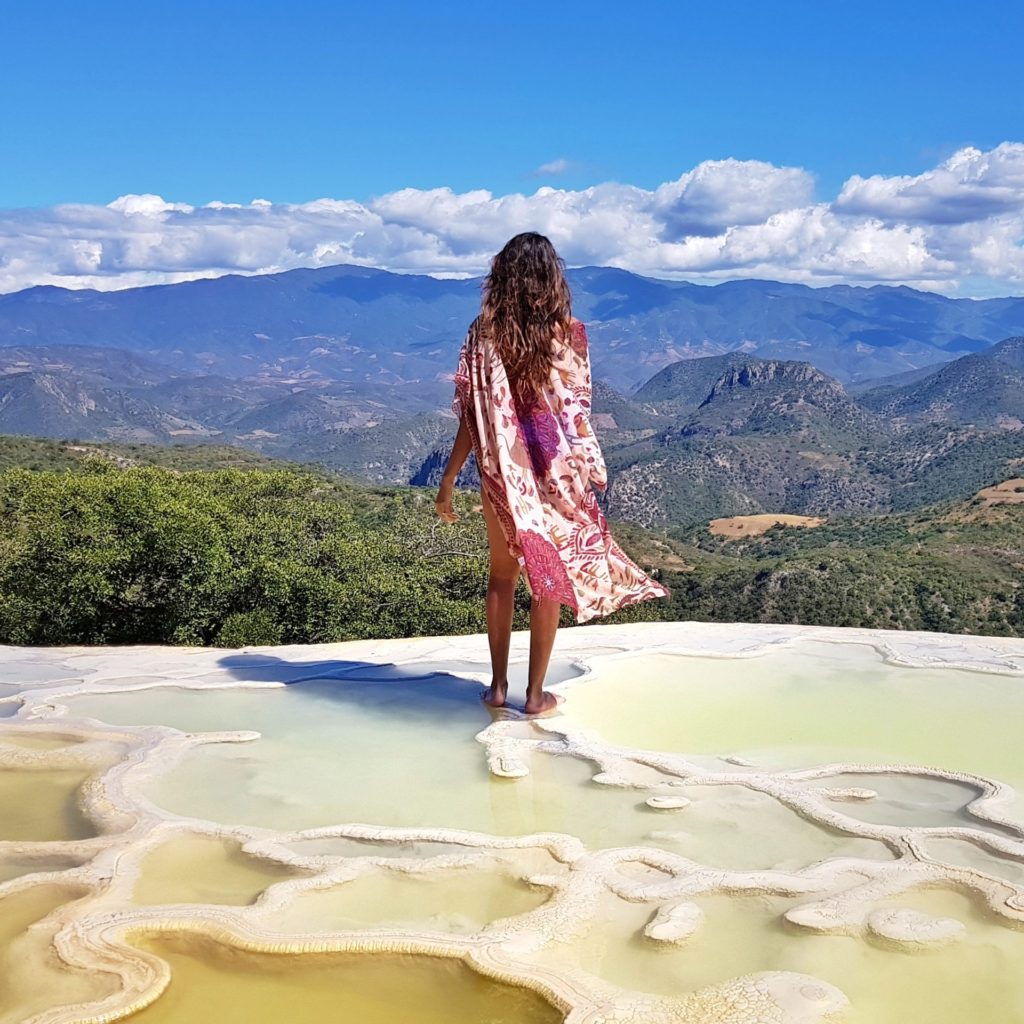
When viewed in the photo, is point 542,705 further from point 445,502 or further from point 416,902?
point 416,902

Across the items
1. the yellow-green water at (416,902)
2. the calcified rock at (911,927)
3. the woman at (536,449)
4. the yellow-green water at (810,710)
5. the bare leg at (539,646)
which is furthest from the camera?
the bare leg at (539,646)

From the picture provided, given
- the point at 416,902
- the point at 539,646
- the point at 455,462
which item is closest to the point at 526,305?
the point at 455,462

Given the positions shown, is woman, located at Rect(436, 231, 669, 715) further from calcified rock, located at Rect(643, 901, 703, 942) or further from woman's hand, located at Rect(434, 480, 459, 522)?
calcified rock, located at Rect(643, 901, 703, 942)

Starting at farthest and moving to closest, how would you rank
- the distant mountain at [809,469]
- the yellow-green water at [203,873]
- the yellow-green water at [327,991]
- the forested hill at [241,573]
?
the distant mountain at [809,469]
the forested hill at [241,573]
the yellow-green water at [203,873]
the yellow-green water at [327,991]

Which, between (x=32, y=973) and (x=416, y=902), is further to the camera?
(x=416, y=902)

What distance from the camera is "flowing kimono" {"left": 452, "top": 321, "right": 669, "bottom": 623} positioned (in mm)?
4930

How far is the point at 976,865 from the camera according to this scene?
331 cm

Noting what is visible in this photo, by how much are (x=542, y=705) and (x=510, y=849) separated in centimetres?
173

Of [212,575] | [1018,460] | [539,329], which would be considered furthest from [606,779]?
[1018,460]

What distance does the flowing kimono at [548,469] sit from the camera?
4930 millimetres

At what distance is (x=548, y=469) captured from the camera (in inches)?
199

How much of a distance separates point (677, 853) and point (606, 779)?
744mm

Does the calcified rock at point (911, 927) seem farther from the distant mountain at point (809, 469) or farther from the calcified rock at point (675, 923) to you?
the distant mountain at point (809, 469)

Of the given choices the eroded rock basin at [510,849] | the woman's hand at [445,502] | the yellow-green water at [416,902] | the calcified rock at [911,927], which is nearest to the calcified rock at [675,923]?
the eroded rock basin at [510,849]
